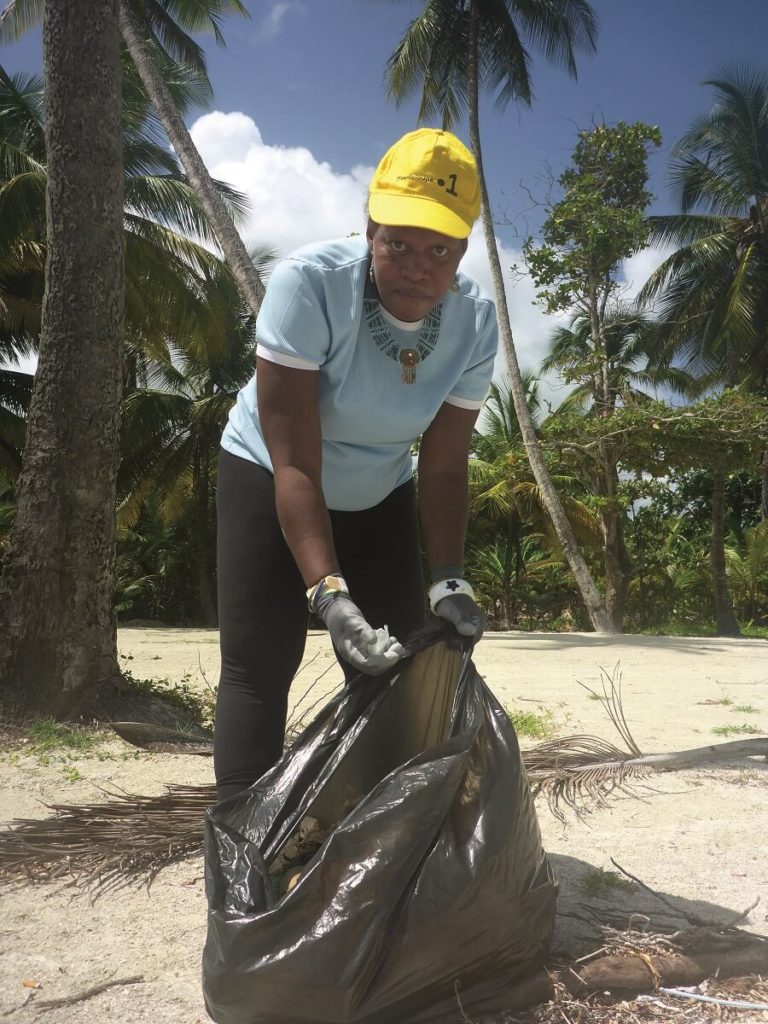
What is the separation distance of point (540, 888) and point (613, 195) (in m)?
14.0

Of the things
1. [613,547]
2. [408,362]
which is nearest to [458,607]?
[408,362]

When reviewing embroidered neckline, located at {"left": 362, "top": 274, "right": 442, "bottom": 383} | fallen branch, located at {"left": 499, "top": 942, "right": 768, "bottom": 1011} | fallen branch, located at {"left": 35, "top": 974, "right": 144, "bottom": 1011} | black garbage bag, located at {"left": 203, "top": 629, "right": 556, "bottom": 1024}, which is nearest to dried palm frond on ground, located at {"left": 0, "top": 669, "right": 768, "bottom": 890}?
fallen branch, located at {"left": 35, "top": 974, "right": 144, "bottom": 1011}

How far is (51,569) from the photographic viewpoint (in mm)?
3891

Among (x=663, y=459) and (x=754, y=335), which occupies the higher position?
(x=754, y=335)

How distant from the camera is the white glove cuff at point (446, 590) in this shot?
71.3 inches

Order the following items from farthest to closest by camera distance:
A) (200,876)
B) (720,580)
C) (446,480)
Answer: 1. (720,580)
2. (200,876)
3. (446,480)

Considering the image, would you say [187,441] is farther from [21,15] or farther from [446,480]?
[446,480]

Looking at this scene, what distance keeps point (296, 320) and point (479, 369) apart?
50 centimetres

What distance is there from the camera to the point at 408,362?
1.74m

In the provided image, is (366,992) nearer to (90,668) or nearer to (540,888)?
(540,888)

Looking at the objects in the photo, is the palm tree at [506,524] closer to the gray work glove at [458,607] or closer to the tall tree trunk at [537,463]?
the tall tree trunk at [537,463]

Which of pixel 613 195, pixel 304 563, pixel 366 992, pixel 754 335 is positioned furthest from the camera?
pixel 754 335

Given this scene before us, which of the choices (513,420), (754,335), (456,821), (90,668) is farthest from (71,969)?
(754,335)

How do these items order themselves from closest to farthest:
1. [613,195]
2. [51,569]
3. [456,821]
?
[456,821], [51,569], [613,195]
